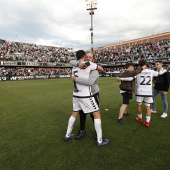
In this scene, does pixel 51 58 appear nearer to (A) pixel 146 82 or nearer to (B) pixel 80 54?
(A) pixel 146 82

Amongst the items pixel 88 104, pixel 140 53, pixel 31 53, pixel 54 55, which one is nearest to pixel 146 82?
pixel 88 104

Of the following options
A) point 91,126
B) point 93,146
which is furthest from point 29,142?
point 91,126

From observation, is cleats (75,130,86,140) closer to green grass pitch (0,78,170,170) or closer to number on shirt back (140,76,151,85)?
green grass pitch (0,78,170,170)

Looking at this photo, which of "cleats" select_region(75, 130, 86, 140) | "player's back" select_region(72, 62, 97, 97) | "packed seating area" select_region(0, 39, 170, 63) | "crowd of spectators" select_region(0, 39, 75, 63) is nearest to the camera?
"player's back" select_region(72, 62, 97, 97)

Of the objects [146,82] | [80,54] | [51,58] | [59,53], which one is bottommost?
[146,82]

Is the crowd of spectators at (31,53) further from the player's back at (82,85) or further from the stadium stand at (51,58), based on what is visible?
the player's back at (82,85)

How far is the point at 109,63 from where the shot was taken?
4562 cm

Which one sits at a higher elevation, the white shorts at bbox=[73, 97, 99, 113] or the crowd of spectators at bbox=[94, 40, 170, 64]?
the crowd of spectators at bbox=[94, 40, 170, 64]

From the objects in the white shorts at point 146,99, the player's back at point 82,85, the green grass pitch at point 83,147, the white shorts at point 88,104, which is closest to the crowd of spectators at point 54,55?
the green grass pitch at point 83,147

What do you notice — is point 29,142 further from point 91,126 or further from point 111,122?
point 111,122

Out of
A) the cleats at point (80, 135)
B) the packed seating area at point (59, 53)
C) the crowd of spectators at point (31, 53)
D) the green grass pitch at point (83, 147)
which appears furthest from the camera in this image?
the crowd of spectators at point (31, 53)

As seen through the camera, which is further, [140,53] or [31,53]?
[31,53]

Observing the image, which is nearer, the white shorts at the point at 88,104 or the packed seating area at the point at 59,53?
the white shorts at the point at 88,104

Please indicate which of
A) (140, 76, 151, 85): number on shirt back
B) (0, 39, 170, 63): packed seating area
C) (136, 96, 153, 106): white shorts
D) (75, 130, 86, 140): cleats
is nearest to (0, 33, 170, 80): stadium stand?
(0, 39, 170, 63): packed seating area
